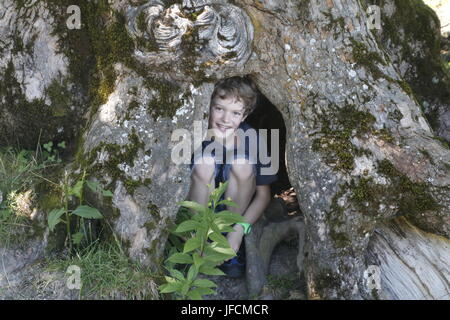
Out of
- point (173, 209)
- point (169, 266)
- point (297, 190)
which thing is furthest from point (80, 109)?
point (297, 190)

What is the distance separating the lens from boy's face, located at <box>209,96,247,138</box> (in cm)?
425

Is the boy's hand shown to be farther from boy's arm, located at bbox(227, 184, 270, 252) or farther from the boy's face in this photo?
the boy's face

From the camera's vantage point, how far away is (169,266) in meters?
3.84

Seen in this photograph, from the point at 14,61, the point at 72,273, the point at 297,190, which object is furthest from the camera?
the point at 14,61

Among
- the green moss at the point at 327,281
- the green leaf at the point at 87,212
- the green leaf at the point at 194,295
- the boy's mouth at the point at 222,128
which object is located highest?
the boy's mouth at the point at 222,128

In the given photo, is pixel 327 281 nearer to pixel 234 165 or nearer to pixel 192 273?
pixel 192 273

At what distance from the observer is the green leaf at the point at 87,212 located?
3438 mm

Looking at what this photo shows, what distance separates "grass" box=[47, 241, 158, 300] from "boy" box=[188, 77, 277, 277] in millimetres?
920

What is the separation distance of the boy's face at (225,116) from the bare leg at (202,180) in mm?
275

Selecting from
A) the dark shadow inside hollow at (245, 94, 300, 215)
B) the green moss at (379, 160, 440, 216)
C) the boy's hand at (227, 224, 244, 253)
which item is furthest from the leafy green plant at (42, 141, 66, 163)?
the green moss at (379, 160, 440, 216)

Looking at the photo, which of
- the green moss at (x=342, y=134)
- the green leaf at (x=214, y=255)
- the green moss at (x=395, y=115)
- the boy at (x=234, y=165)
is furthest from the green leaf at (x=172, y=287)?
the green moss at (x=395, y=115)

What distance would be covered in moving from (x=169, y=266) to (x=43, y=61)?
1.93 metres

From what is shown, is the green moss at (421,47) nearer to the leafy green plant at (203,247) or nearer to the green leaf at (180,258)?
the leafy green plant at (203,247)
